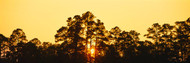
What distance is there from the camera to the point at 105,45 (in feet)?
97.6

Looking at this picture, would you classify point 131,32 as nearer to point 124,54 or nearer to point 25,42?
point 124,54

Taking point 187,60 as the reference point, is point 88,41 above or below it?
above

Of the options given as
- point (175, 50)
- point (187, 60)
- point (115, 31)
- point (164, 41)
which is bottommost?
point (187, 60)

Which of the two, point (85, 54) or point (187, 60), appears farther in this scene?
point (187, 60)

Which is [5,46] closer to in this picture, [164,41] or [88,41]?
[88,41]

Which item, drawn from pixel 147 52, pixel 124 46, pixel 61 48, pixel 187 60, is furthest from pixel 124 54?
pixel 61 48

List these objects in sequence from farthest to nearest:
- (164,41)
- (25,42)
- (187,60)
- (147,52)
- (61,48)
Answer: (25,42), (147,52), (164,41), (187,60), (61,48)

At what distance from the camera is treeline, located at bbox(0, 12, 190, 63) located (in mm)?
29078

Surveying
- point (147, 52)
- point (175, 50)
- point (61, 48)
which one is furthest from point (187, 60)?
point (61, 48)

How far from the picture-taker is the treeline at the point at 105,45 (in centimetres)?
2908

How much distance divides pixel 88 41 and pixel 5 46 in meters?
29.4

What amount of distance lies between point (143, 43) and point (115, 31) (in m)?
7.47

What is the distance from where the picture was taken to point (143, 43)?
43.7 metres

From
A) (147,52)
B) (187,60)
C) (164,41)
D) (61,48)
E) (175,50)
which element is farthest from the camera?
(147,52)
